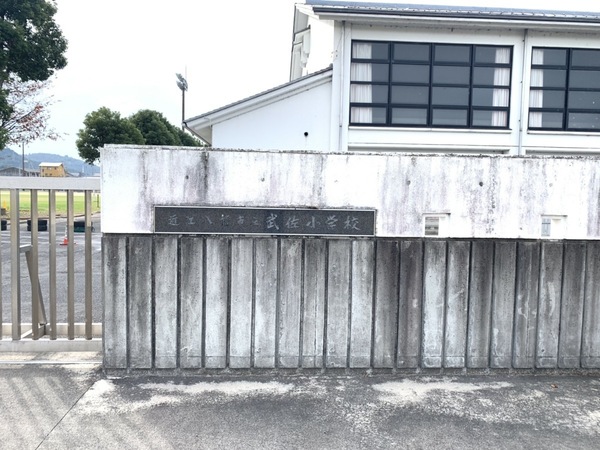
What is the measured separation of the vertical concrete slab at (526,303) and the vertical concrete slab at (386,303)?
4.26 ft

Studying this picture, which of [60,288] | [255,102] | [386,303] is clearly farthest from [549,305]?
[255,102]

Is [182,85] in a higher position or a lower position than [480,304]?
higher

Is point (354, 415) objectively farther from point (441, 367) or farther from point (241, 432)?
point (441, 367)

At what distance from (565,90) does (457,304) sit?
466 inches

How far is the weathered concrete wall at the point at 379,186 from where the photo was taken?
14.2 feet

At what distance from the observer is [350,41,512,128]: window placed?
12844mm

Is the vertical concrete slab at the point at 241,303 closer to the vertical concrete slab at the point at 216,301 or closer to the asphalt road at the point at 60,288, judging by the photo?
the vertical concrete slab at the point at 216,301

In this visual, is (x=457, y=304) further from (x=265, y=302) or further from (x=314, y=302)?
(x=265, y=302)

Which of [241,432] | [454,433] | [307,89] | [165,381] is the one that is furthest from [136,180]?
[307,89]

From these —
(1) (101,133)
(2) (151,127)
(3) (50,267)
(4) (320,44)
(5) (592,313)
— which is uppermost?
(2) (151,127)

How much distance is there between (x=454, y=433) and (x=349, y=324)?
144 centimetres

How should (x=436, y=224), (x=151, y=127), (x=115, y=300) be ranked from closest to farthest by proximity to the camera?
(x=115, y=300)
(x=436, y=224)
(x=151, y=127)

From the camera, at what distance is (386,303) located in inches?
180

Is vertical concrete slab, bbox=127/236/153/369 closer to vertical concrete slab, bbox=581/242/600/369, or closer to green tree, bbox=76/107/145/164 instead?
vertical concrete slab, bbox=581/242/600/369
